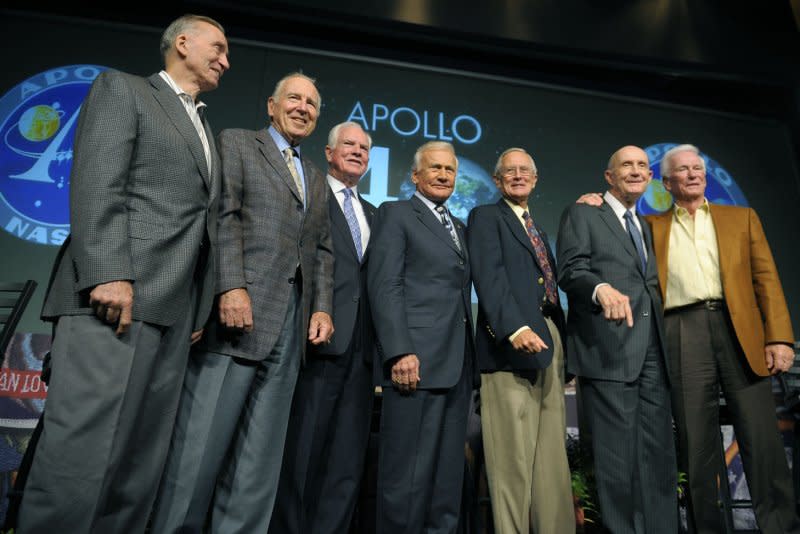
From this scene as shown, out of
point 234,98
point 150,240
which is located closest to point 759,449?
point 150,240

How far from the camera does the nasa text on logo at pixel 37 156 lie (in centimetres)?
393

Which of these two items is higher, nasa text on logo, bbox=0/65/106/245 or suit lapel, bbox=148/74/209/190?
nasa text on logo, bbox=0/65/106/245

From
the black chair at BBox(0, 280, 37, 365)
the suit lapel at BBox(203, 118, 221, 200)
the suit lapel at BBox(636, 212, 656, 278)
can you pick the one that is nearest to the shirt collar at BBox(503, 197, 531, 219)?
the suit lapel at BBox(636, 212, 656, 278)

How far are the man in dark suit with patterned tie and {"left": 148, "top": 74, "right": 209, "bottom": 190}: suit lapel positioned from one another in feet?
4.09

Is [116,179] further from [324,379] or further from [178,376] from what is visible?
[324,379]

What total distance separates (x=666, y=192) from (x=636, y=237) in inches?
114

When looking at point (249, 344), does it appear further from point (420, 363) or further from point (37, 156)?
point (37, 156)

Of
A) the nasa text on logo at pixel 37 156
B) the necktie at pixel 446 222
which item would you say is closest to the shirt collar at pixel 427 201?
the necktie at pixel 446 222

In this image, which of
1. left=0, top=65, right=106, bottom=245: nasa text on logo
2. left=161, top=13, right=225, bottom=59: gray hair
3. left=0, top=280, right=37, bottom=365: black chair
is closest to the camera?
left=161, top=13, right=225, bottom=59: gray hair

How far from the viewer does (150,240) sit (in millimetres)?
1625

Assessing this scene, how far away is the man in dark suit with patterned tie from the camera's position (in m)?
2.37

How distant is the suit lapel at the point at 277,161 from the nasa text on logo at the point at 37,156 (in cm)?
242

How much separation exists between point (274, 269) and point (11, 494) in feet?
4.50

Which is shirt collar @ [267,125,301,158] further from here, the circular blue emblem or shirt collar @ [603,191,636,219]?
the circular blue emblem
